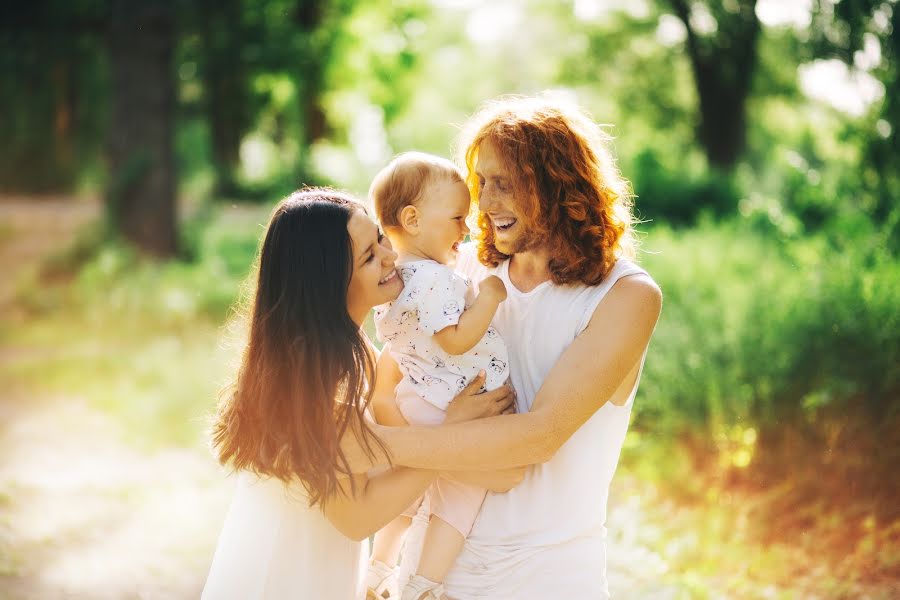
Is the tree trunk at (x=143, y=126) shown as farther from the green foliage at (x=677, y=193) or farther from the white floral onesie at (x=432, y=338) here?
the white floral onesie at (x=432, y=338)

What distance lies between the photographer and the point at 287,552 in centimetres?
231

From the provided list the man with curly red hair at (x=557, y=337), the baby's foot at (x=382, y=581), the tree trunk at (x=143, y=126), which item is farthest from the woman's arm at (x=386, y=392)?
the tree trunk at (x=143, y=126)

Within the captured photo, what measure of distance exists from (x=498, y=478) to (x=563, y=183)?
0.78 meters

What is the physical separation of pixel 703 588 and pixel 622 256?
2838 mm

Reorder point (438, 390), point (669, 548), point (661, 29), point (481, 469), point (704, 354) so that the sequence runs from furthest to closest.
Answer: point (661, 29) → point (704, 354) → point (669, 548) → point (438, 390) → point (481, 469)

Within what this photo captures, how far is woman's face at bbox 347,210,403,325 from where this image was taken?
2.26 m

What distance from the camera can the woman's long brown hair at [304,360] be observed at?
84.7 inches

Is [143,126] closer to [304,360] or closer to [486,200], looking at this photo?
[486,200]

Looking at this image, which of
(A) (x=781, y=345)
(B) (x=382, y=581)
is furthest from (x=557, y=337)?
(A) (x=781, y=345)

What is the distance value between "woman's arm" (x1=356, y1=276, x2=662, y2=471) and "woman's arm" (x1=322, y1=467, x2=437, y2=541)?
0.05 m

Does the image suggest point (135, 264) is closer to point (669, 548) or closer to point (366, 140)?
point (669, 548)

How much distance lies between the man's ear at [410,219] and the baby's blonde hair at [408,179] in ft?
0.07

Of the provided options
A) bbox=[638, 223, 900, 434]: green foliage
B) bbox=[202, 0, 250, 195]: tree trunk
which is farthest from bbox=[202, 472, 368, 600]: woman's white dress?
bbox=[202, 0, 250, 195]: tree trunk

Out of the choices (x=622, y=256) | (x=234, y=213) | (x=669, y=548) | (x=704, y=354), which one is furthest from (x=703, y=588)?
(x=234, y=213)
